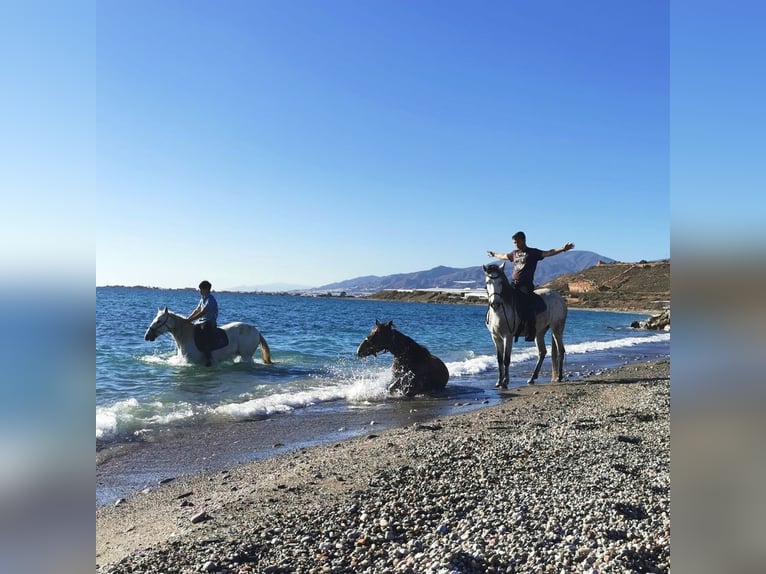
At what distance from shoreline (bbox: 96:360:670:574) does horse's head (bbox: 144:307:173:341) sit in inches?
362

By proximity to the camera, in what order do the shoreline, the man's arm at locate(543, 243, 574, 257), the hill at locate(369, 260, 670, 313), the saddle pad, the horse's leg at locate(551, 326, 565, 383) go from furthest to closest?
the hill at locate(369, 260, 670, 313) → the horse's leg at locate(551, 326, 565, 383) → the saddle pad → the man's arm at locate(543, 243, 574, 257) → the shoreline

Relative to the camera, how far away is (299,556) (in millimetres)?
3752

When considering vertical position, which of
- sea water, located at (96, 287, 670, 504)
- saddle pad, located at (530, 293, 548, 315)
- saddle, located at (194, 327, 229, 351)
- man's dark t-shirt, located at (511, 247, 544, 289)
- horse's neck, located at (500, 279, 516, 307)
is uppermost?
man's dark t-shirt, located at (511, 247, 544, 289)

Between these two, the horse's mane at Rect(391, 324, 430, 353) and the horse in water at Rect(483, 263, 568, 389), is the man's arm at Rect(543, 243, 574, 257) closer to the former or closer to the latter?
the horse in water at Rect(483, 263, 568, 389)

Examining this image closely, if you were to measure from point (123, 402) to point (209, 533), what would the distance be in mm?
7212

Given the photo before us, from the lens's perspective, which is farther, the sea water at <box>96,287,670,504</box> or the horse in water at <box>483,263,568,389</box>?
the horse in water at <box>483,263,568,389</box>

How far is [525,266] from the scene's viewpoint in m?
12.3

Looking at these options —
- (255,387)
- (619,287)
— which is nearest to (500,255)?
(255,387)

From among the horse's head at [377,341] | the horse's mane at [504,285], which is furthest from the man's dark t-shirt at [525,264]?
the horse's head at [377,341]

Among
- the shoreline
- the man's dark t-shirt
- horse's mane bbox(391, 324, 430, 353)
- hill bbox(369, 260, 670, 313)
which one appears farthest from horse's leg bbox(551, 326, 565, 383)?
hill bbox(369, 260, 670, 313)

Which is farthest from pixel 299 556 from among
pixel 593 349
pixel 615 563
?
pixel 593 349

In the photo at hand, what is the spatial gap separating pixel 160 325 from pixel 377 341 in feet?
22.2

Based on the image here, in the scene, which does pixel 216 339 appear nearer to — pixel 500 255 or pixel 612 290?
pixel 500 255

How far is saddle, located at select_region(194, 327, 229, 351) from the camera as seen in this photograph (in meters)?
15.5
